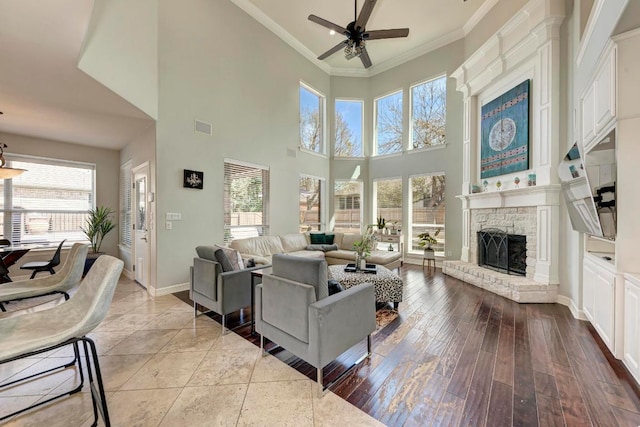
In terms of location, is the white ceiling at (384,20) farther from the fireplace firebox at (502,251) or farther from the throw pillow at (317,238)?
the throw pillow at (317,238)

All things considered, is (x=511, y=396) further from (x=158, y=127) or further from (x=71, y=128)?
(x=71, y=128)

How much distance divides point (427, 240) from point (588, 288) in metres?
3.32

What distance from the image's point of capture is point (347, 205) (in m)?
7.71

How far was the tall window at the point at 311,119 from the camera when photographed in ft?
23.0

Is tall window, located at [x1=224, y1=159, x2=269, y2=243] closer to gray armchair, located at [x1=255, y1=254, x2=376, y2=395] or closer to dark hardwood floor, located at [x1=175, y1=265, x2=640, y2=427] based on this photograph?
dark hardwood floor, located at [x1=175, y1=265, x2=640, y2=427]

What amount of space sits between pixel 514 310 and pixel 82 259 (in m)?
5.05

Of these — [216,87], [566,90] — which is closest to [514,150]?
[566,90]

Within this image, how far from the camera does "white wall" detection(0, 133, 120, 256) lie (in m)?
4.77

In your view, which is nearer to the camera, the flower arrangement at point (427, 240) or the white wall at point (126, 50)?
the white wall at point (126, 50)

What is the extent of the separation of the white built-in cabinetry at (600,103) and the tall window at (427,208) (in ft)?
11.1

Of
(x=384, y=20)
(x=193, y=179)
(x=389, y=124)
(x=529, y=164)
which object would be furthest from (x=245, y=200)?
(x=529, y=164)

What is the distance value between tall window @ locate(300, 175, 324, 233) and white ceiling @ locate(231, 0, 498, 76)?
10.8 ft

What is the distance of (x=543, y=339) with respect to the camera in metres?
2.68

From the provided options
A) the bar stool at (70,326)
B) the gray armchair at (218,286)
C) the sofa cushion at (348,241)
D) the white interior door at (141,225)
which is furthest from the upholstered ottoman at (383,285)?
the white interior door at (141,225)
